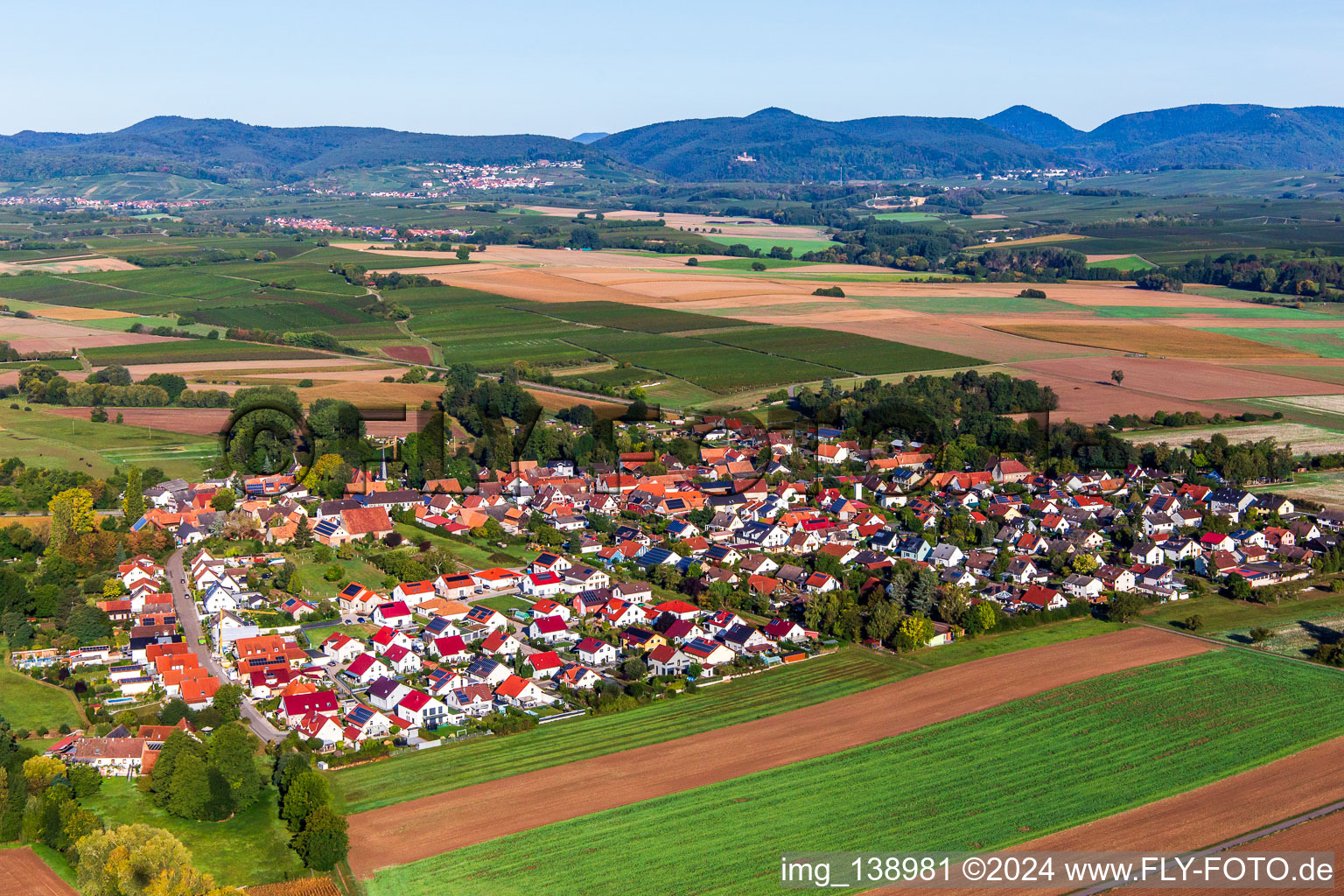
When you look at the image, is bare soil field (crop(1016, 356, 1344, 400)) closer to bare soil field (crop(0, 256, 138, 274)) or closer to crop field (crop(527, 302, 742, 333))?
crop field (crop(527, 302, 742, 333))

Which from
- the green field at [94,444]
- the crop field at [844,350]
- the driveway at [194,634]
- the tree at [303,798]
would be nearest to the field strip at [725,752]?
the tree at [303,798]

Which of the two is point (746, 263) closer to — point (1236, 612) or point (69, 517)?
point (69, 517)

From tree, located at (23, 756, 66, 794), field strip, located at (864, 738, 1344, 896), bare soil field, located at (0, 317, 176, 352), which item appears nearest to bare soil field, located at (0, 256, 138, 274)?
bare soil field, located at (0, 317, 176, 352)

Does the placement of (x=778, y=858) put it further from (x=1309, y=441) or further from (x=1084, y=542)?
(x=1309, y=441)

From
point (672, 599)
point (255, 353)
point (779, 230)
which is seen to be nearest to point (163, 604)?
point (672, 599)

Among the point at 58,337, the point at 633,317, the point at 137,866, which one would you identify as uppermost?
the point at 633,317

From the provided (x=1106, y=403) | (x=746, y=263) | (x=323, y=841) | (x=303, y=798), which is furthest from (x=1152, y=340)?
(x=323, y=841)
